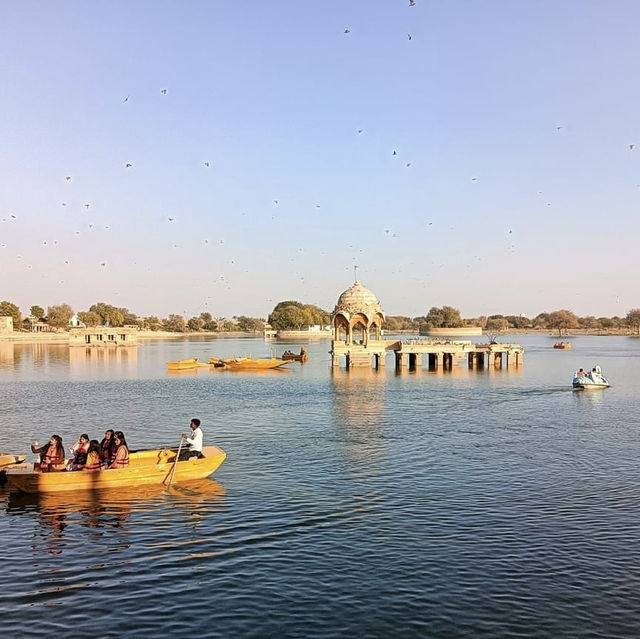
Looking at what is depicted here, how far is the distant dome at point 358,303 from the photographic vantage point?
3039 inches

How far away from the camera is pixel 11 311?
180 meters

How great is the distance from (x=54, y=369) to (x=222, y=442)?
186 feet

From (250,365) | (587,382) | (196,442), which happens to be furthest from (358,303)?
(196,442)

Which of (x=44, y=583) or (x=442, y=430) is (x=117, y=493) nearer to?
(x=44, y=583)

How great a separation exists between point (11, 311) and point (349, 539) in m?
186

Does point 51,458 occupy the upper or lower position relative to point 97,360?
upper

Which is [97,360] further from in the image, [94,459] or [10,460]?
[94,459]

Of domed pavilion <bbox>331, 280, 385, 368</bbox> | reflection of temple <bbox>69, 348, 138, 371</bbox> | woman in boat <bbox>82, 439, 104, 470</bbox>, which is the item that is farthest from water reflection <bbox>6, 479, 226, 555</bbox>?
reflection of temple <bbox>69, 348, 138, 371</bbox>

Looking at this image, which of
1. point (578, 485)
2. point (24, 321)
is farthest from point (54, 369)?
point (24, 321)

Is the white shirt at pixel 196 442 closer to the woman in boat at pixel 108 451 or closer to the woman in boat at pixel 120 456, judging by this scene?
the woman in boat at pixel 120 456

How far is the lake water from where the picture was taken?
11.6m

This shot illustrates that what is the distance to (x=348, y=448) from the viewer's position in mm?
27156

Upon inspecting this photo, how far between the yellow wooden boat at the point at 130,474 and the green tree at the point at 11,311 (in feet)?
578

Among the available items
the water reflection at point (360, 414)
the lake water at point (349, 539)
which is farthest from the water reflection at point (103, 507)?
the water reflection at point (360, 414)
